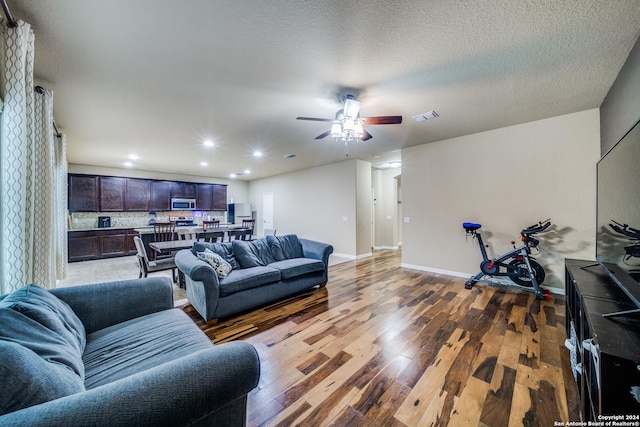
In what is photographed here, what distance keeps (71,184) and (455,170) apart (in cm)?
931

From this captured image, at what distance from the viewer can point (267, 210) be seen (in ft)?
29.6

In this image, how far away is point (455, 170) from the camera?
4.50m

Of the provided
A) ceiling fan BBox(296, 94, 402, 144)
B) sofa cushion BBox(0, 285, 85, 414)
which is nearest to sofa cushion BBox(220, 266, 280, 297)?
sofa cushion BBox(0, 285, 85, 414)

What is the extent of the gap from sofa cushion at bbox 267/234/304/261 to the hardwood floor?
77 centimetres

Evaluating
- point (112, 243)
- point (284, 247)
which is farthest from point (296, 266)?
point (112, 243)

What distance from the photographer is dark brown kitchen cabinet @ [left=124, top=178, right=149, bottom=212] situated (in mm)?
7156

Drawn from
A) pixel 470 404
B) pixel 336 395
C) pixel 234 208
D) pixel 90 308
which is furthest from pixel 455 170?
pixel 234 208

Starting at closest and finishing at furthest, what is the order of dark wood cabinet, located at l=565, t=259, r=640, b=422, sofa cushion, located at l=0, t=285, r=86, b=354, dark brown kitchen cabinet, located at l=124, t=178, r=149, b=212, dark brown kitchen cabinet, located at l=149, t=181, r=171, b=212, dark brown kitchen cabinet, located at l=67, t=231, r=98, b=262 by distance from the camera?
dark wood cabinet, located at l=565, t=259, r=640, b=422 → sofa cushion, located at l=0, t=285, r=86, b=354 → dark brown kitchen cabinet, located at l=67, t=231, r=98, b=262 → dark brown kitchen cabinet, located at l=124, t=178, r=149, b=212 → dark brown kitchen cabinet, located at l=149, t=181, r=171, b=212

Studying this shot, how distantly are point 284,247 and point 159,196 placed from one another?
5929 millimetres

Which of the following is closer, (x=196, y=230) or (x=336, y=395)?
(x=336, y=395)

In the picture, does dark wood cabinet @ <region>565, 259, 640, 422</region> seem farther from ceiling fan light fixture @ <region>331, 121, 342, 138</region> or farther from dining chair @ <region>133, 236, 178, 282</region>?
dining chair @ <region>133, 236, 178, 282</region>

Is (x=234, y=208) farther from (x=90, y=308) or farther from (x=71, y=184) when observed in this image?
(x=90, y=308)

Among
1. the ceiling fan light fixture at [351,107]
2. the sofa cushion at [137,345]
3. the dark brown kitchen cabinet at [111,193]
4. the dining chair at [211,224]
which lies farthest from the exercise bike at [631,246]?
the dark brown kitchen cabinet at [111,193]

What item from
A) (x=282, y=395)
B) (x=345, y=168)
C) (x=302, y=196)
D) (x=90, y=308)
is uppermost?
(x=345, y=168)
